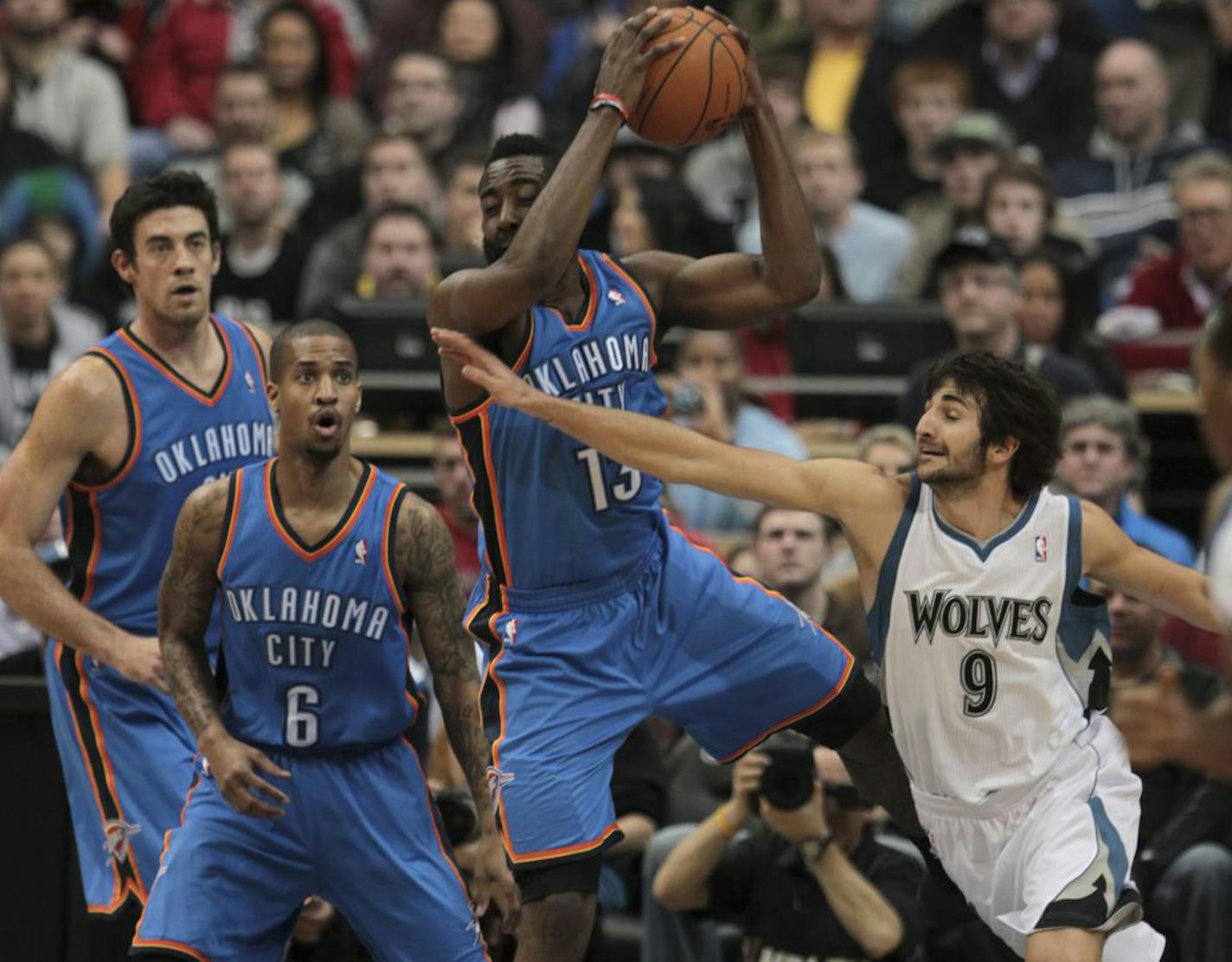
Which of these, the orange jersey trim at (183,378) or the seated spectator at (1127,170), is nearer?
the orange jersey trim at (183,378)

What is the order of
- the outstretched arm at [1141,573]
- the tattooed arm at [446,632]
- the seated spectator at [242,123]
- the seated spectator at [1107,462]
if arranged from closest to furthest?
1. the outstretched arm at [1141,573]
2. the tattooed arm at [446,632]
3. the seated spectator at [1107,462]
4. the seated spectator at [242,123]

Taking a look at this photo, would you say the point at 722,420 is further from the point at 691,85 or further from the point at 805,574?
the point at 691,85

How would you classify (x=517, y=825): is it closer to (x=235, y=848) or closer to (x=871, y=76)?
(x=235, y=848)

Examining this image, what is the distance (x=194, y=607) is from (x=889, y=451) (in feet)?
10.8

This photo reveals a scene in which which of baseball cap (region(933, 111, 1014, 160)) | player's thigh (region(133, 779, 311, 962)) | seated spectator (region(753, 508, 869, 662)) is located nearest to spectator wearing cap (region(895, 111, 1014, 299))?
baseball cap (region(933, 111, 1014, 160))

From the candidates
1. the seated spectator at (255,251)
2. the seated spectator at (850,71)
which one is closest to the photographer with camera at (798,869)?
the seated spectator at (255,251)

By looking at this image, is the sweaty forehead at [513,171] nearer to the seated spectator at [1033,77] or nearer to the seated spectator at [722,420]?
the seated spectator at [722,420]

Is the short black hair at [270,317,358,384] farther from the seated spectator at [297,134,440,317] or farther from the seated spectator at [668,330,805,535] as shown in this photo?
the seated spectator at [297,134,440,317]

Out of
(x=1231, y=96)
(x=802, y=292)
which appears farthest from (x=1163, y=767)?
(x=1231, y=96)

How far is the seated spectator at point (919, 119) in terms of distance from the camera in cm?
1228

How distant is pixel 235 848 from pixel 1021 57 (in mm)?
8059

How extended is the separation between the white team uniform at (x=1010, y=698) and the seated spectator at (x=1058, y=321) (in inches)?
169

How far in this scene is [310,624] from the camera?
240 inches

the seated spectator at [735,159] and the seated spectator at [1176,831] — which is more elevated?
the seated spectator at [735,159]
